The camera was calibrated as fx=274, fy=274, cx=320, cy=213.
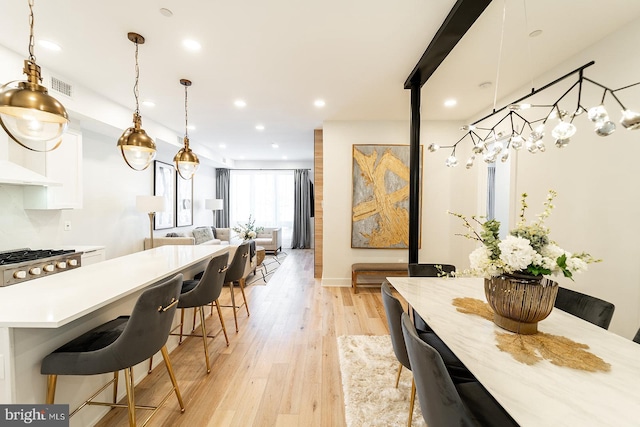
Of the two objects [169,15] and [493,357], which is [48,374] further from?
[169,15]

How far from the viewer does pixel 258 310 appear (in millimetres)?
3652

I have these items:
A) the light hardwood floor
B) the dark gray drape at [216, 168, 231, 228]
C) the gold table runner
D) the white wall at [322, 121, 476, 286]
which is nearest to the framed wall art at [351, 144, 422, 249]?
the white wall at [322, 121, 476, 286]

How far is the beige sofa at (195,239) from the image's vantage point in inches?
202

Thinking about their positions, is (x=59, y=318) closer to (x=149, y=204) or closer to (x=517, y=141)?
(x=517, y=141)

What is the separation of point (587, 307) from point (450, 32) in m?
2.14

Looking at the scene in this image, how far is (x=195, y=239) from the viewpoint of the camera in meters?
6.02

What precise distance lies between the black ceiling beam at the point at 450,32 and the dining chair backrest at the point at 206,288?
8.51 feet

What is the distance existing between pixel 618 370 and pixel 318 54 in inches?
114

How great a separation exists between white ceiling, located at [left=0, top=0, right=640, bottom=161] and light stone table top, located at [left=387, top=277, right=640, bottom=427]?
7.06 feet

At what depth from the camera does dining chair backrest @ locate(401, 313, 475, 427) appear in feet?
3.23

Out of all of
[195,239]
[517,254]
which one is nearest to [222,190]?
[195,239]

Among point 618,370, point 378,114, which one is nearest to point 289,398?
point 618,370

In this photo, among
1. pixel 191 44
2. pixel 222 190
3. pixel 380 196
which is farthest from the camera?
pixel 222 190

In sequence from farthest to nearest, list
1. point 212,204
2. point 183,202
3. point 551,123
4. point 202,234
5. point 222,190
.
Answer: point 222,190, point 212,204, point 183,202, point 202,234, point 551,123
